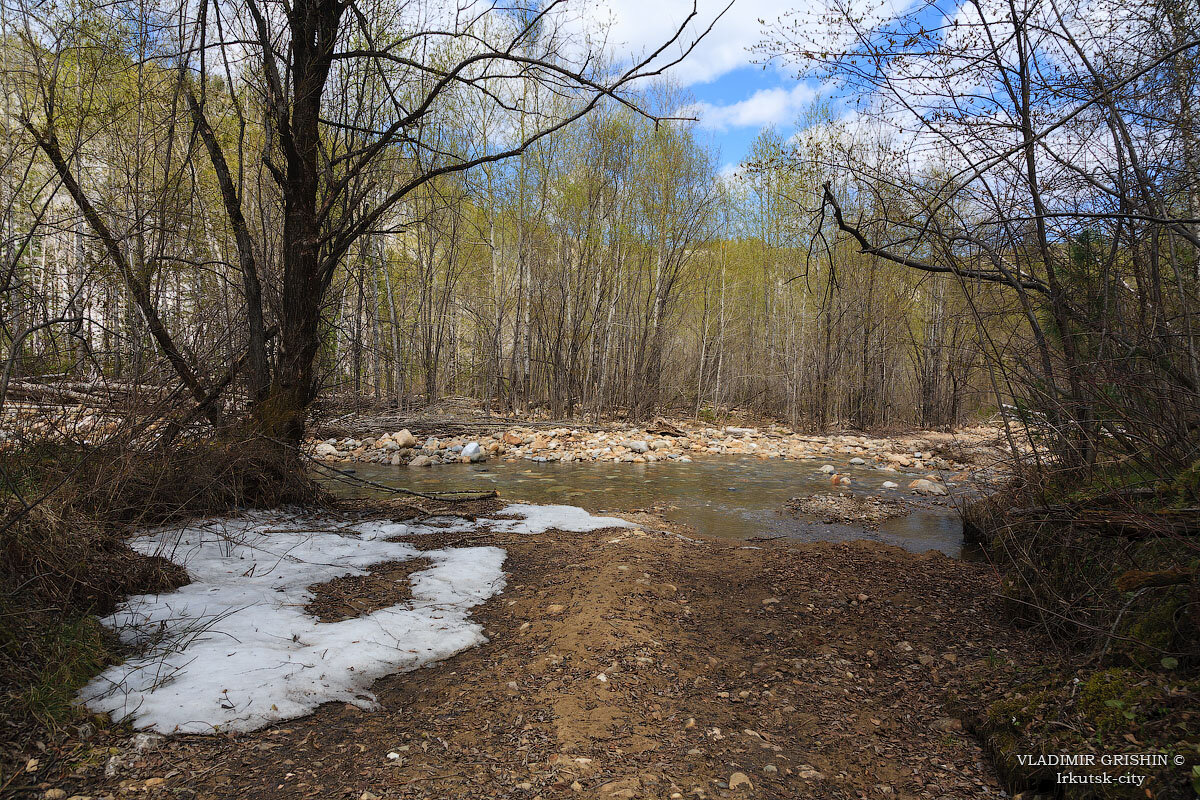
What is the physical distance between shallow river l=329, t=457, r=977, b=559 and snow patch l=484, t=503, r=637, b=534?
103cm

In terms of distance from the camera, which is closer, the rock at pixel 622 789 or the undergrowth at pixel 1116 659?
the undergrowth at pixel 1116 659

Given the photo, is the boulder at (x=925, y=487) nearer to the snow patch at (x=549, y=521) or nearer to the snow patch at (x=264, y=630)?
the snow patch at (x=549, y=521)

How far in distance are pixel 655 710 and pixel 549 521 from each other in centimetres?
318

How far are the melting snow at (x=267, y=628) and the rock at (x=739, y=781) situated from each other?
57.4 inches

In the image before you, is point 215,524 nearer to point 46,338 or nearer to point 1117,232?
point 46,338

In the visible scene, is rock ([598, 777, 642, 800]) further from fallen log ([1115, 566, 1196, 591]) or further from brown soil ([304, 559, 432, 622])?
fallen log ([1115, 566, 1196, 591])

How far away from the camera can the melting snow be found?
213 cm

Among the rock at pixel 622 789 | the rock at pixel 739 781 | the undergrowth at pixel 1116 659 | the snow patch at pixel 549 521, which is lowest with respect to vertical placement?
the rock at pixel 739 781

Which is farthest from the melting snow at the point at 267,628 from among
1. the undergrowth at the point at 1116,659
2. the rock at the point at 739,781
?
the undergrowth at the point at 1116,659

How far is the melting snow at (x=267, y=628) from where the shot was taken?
6.98 feet

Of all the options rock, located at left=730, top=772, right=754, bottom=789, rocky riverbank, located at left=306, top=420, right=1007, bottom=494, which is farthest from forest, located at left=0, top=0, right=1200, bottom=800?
rocky riverbank, located at left=306, top=420, right=1007, bottom=494

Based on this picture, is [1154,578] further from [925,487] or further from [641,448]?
[641,448]

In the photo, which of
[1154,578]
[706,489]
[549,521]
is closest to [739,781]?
[1154,578]

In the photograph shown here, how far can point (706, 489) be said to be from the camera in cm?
880
